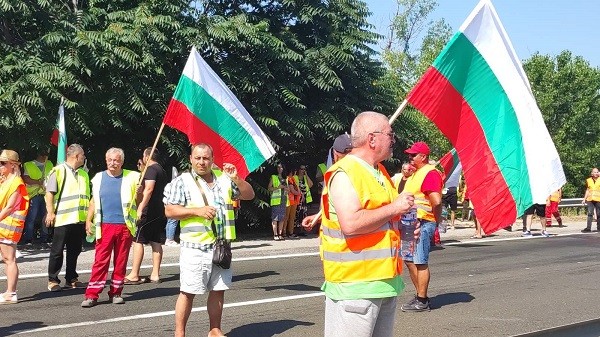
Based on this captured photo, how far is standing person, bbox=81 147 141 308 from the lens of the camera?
29.9 feet

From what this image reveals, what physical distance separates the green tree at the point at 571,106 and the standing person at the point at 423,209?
1399 inches

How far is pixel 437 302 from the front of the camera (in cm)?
995

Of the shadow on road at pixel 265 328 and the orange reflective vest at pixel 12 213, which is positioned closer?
the shadow on road at pixel 265 328

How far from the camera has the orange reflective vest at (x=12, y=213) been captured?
912 cm

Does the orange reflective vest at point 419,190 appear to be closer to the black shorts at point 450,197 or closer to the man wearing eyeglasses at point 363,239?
the man wearing eyeglasses at point 363,239

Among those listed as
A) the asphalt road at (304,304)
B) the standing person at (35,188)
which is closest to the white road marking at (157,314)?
the asphalt road at (304,304)

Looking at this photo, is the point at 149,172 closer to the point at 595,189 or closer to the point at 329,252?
the point at 329,252

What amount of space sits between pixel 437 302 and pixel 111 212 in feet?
13.1

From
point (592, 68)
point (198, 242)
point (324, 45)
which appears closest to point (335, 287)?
point (198, 242)

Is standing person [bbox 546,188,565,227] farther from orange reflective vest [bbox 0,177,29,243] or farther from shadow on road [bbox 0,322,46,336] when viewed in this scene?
shadow on road [bbox 0,322,46,336]

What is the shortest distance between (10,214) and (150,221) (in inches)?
95.4

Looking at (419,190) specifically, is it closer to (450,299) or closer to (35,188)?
(450,299)

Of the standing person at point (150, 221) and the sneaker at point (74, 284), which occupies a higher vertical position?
the standing person at point (150, 221)

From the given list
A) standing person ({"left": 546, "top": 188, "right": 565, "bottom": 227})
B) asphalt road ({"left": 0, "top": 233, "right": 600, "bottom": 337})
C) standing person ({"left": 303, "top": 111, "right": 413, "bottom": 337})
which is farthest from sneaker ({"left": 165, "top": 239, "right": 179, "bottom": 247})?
standing person ({"left": 546, "top": 188, "right": 565, "bottom": 227})
